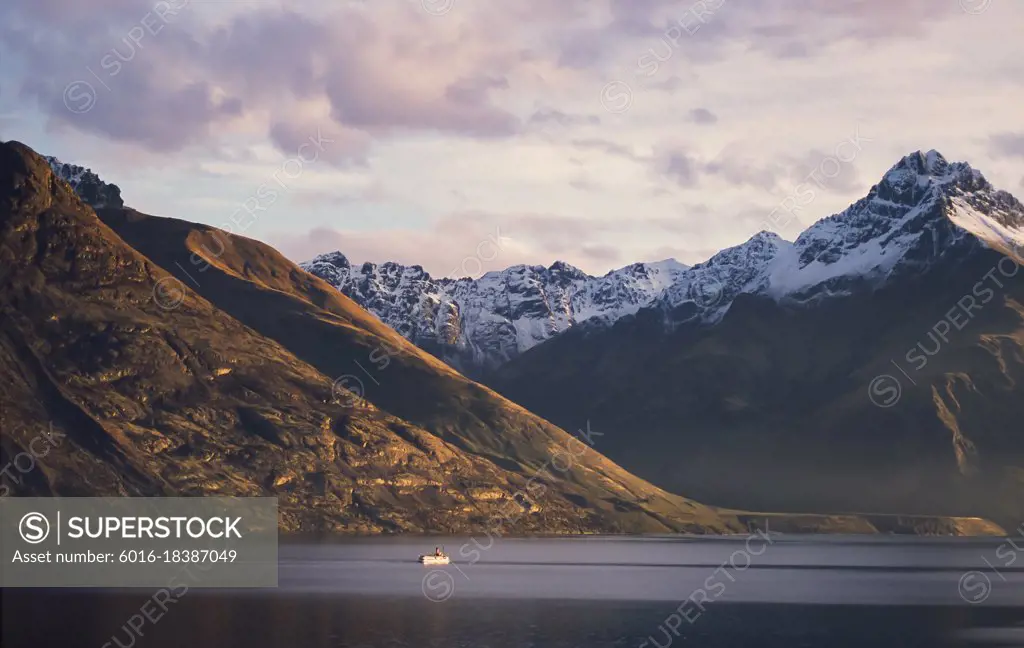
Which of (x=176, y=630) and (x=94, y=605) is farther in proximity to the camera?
(x=94, y=605)

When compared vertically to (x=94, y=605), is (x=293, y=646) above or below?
below

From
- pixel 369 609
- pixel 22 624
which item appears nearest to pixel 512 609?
pixel 369 609

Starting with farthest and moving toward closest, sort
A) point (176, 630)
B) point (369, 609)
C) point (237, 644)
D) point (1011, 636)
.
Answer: point (369, 609) < point (1011, 636) < point (176, 630) < point (237, 644)

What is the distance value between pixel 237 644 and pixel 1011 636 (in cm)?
10321

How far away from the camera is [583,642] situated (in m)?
154

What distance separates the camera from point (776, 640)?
16125cm

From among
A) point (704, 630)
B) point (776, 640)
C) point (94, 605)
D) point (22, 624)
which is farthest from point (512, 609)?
point (22, 624)

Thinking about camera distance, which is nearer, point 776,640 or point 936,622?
point 776,640

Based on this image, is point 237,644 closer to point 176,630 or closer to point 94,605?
point 176,630

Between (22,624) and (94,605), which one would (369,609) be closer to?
(94,605)

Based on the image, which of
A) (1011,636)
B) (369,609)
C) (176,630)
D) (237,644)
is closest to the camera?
(237,644)

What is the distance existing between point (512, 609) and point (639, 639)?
41.1m

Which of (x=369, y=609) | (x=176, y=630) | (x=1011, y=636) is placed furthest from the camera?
(x=369, y=609)

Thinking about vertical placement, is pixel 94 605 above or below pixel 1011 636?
above
